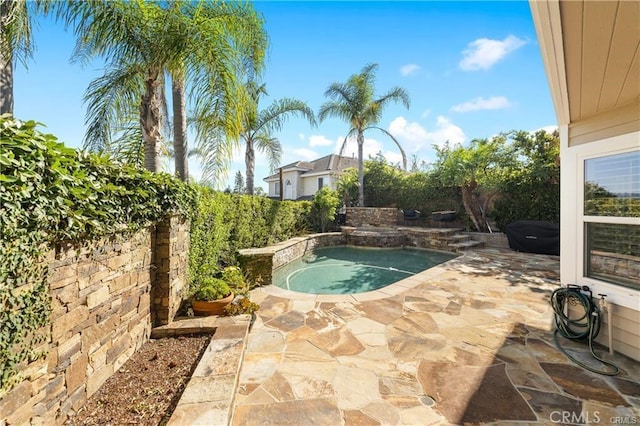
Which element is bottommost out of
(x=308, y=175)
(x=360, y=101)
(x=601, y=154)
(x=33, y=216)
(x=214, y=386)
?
(x=214, y=386)

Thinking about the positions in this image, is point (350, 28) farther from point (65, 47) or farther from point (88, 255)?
point (88, 255)

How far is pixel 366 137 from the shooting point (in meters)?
14.7

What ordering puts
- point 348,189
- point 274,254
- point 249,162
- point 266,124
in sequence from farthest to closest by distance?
point 348,189, point 249,162, point 266,124, point 274,254

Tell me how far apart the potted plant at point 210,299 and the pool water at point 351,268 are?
7.94 feet

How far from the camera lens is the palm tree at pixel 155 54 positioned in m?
4.02

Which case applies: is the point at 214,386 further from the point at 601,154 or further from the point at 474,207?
the point at 474,207

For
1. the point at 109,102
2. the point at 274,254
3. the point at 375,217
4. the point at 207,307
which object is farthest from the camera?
the point at 375,217

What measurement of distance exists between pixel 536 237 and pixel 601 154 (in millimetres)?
6680

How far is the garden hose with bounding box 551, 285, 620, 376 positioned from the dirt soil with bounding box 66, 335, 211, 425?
4071 millimetres

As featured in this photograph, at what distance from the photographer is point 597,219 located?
307 cm

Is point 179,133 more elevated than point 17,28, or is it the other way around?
point 17,28

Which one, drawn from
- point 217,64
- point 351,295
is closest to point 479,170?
point 351,295

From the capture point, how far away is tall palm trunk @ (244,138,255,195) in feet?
37.9

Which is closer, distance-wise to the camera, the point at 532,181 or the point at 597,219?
the point at 597,219
